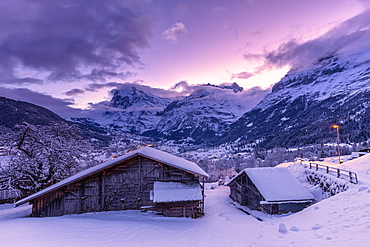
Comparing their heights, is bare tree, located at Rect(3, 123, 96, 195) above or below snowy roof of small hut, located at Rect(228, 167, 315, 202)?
above

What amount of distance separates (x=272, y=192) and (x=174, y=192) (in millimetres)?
14008

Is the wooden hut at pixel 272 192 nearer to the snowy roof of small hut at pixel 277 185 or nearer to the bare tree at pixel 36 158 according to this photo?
the snowy roof of small hut at pixel 277 185

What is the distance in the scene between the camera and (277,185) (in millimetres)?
27297

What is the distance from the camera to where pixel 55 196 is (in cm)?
1920

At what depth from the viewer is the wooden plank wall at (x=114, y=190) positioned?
19156 millimetres

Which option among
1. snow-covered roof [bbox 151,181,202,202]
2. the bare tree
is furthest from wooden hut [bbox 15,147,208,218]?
the bare tree

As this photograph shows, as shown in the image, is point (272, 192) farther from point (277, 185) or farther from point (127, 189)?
point (127, 189)

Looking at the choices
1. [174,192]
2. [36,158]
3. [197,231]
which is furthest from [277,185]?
[36,158]

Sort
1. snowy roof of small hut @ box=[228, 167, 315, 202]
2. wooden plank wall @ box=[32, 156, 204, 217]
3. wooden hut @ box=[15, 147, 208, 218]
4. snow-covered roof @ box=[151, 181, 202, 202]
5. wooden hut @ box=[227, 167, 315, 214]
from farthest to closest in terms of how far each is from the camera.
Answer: snowy roof of small hut @ box=[228, 167, 315, 202]
wooden hut @ box=[227, 167, 315, 214]
wooden plank wall @ box=[32, 156, 204, 217]
wooden hut @ box=[15, 147, 208, 218]
snow-covered roof @ box=[151, 181, 202, 202]

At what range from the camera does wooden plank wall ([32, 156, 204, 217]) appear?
62.8 ft

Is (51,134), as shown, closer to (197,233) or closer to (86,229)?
(86,229)

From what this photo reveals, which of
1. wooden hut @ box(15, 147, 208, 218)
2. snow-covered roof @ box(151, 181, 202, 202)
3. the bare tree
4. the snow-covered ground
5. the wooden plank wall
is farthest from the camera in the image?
the bare tree

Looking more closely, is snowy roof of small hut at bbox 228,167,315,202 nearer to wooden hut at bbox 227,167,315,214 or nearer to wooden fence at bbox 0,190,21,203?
wooden hut at bbox 227,167,315,214

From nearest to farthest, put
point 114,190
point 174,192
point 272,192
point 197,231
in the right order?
1. point 197,231
2. point 174,192
3. point 114,190
4. point 272,192
